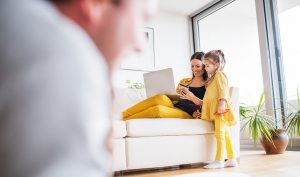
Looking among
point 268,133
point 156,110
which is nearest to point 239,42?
point 268,133

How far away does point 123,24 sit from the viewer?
0.19m

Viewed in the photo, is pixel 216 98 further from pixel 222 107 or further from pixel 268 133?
pixel 268 133

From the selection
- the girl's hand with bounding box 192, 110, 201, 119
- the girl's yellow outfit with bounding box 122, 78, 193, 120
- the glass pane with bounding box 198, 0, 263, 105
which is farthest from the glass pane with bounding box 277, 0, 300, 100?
the girl's yellow outfit with bounding box 122, 78, 193, 120

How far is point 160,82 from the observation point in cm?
258

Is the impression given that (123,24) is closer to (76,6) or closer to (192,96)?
(76,6)

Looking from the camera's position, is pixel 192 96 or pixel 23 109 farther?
pixel 192 96

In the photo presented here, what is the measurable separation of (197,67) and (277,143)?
4.24ft

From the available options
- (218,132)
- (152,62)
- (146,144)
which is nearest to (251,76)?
(152,62)

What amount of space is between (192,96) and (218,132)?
1.21 ft

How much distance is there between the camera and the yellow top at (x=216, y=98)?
2375mm

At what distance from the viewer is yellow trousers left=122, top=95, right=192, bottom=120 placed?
92.1 inches

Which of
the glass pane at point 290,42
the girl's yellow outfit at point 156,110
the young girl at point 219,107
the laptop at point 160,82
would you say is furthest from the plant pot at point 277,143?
the laptop at point 160,82

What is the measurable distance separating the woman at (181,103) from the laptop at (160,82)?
0.27ft

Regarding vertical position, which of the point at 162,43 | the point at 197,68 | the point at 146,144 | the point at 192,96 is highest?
the point at 162,43
